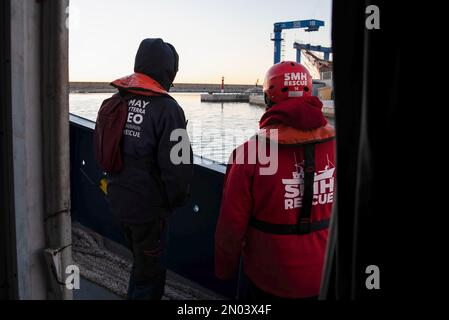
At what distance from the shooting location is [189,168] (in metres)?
2.13

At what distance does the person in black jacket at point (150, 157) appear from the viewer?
80.0 inches

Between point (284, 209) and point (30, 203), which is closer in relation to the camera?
point (30, 203)

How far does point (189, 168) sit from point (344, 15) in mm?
1459

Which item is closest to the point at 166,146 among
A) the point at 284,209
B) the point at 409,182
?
the point at 284,209

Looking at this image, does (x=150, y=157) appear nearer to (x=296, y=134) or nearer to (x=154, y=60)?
(x=154, y=60)

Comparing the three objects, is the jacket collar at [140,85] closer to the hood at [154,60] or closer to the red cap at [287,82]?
the hood at [154,60]

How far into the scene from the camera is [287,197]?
5.31 feet

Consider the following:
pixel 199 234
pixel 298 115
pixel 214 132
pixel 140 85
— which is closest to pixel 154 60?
pixel 140 85

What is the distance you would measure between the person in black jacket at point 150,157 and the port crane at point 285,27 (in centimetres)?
3496

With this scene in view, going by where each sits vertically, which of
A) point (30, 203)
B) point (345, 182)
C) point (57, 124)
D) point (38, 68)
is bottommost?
point (30, 203)

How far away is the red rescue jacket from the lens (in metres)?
1.60

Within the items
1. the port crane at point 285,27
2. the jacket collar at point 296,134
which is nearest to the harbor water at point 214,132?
the jacket collar at point 296,134
